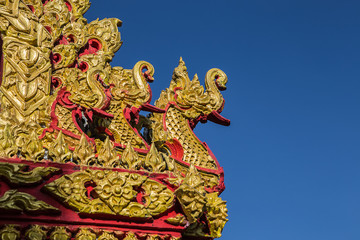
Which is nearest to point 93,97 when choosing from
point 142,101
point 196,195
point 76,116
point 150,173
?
point 76,116

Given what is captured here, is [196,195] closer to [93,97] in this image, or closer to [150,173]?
[150,173]

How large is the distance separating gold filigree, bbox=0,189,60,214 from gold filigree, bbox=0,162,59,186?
0.39 feet

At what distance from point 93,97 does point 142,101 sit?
0.96 m

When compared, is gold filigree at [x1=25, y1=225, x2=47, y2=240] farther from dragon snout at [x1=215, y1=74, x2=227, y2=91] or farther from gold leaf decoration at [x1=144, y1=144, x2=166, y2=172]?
dragon snout at [x1=215, y1=74, x2=227, y2=91]

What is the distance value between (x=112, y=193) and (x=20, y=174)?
1.02m

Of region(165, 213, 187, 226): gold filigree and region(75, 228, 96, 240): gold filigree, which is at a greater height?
region(165, 213, 187, 226): gold filigree

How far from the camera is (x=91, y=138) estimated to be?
25.4 feet

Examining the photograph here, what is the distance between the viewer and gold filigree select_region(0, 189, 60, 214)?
6.10 metres

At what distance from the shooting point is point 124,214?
21.8 ft

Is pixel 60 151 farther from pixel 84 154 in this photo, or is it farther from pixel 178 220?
pixel 178 220

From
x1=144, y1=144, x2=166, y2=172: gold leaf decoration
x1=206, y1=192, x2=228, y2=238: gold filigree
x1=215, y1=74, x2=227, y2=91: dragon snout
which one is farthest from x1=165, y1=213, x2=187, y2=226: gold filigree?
x1=215, y1=74, x2=227, y2=91: dragon snout

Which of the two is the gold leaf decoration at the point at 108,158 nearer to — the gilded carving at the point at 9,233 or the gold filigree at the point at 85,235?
the gold filigree at the point at 85,235

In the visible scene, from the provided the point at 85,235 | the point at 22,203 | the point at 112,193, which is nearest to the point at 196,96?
the point at 112,193

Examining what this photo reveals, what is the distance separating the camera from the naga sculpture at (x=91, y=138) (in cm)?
646
